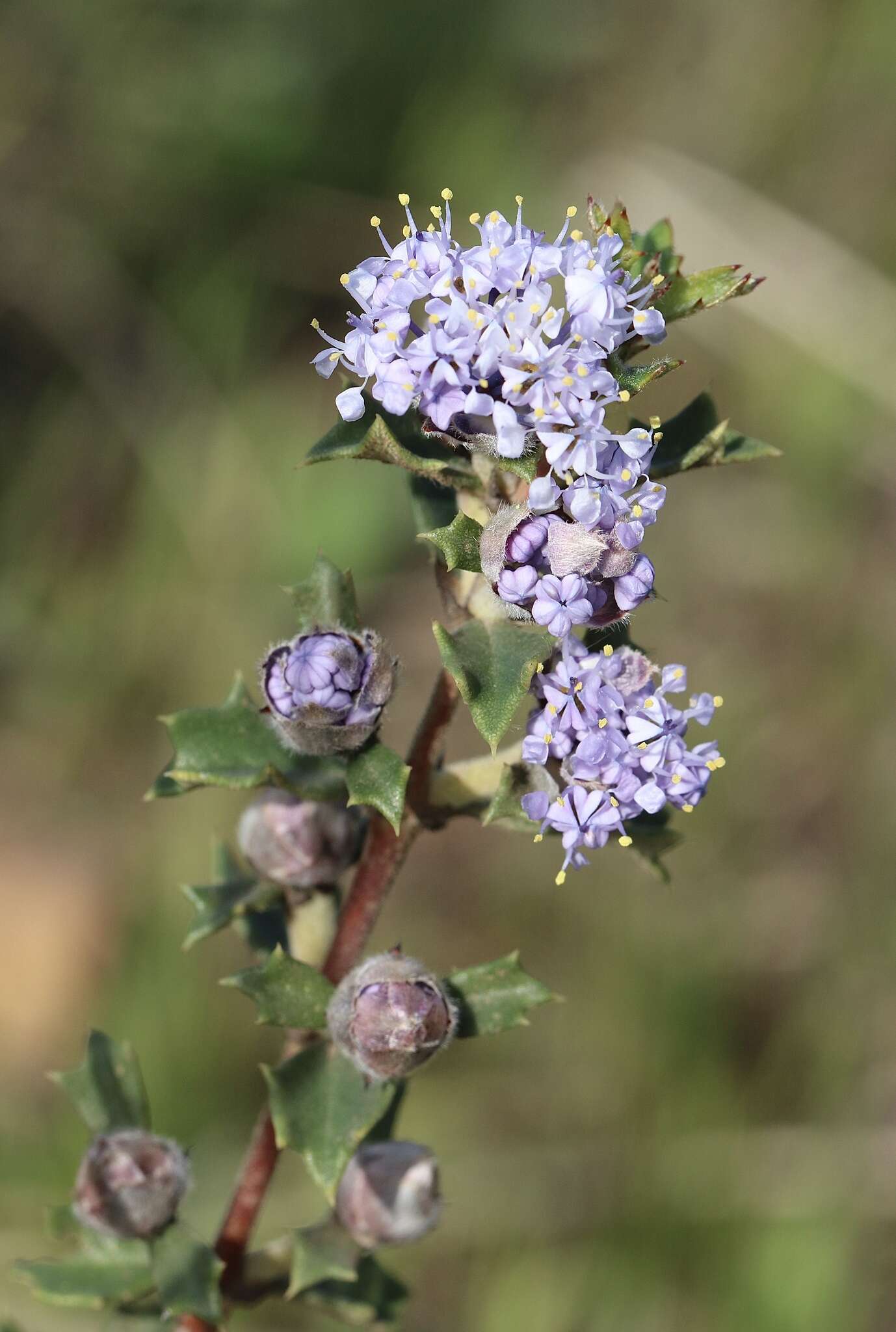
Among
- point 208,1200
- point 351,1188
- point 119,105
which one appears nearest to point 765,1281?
point 208,1200

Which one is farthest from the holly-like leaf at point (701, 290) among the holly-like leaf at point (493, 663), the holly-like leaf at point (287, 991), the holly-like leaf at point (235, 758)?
the holly-like leaf at point (287, 991)

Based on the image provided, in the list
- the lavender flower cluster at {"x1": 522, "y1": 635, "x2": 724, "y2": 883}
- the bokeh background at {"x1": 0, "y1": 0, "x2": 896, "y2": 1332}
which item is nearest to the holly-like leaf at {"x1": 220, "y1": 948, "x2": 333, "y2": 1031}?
the lavender flower cluster at {"x1": 522, "y1": 635, "x2": 724, "y2": 883}

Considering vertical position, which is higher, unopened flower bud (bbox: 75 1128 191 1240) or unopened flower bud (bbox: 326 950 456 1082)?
unopened flower bud (bbox: 326 950 456 1082)

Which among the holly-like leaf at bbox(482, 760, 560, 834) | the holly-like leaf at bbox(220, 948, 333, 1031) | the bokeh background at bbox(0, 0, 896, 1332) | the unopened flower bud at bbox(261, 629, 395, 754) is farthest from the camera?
the bokeh background at bbox(0, 0, 896, 1332)

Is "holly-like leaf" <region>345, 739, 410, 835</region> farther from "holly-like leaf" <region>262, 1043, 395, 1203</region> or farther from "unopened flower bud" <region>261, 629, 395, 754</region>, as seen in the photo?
"holly-like leaf" <region>262, 1043, 395, 1203</region>

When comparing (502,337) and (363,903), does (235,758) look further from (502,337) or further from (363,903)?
(502,337)

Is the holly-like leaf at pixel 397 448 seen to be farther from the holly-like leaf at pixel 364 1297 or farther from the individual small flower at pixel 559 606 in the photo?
the holly-like leaf at pixel 364 1297

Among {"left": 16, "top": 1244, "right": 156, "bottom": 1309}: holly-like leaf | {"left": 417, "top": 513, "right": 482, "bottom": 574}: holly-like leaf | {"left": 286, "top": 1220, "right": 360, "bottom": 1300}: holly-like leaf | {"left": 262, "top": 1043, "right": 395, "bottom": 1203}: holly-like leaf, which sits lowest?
{"left": 16, "top": 1244, "right": 156, "bottom": 1309}: holly-like leaf
